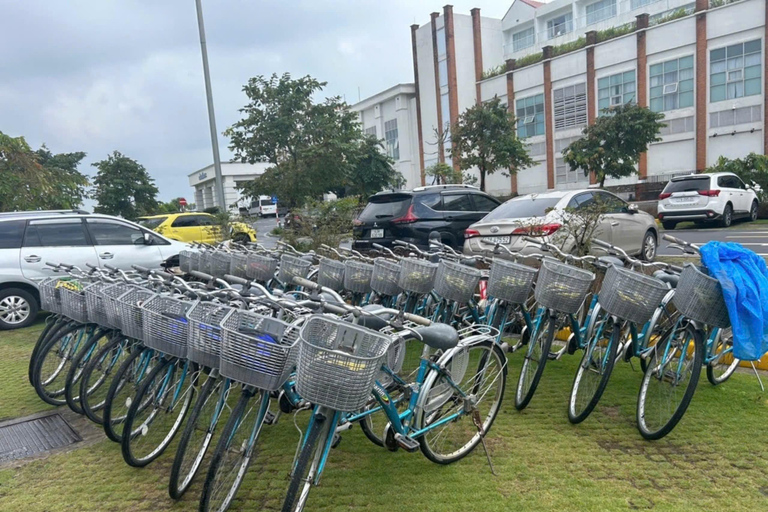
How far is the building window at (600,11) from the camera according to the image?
38438 mm

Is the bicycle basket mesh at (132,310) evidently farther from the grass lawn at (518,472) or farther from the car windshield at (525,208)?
the car windshield at (525,208)

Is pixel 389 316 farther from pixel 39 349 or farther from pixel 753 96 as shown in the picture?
pixel 753 96

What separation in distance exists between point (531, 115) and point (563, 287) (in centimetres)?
3633

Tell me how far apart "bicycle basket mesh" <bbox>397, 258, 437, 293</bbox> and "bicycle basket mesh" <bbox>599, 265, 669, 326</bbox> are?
1.59 metres

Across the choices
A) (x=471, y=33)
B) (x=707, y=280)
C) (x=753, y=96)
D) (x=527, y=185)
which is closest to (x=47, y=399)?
(x=707, y=280)

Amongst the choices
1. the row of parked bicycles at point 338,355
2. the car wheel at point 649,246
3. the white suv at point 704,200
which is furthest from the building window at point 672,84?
the row of parked bicycles at point 338,355

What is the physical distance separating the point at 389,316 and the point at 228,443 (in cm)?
107

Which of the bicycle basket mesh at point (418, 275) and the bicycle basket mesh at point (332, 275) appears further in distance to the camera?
the bicycle basket mesh at point (332, 275)

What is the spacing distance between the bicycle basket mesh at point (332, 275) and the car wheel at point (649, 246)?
238 inches

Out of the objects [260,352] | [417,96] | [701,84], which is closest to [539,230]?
[260,352]

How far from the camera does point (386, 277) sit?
17.4 ft

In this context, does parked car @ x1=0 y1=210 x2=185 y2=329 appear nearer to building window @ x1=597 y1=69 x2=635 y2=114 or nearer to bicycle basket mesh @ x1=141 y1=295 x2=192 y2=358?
bicycle basket mesh @ x1=141 y1=295 x2=192 y2=358

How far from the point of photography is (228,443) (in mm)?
2791

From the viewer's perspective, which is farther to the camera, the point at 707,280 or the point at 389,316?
the point at 707,280
